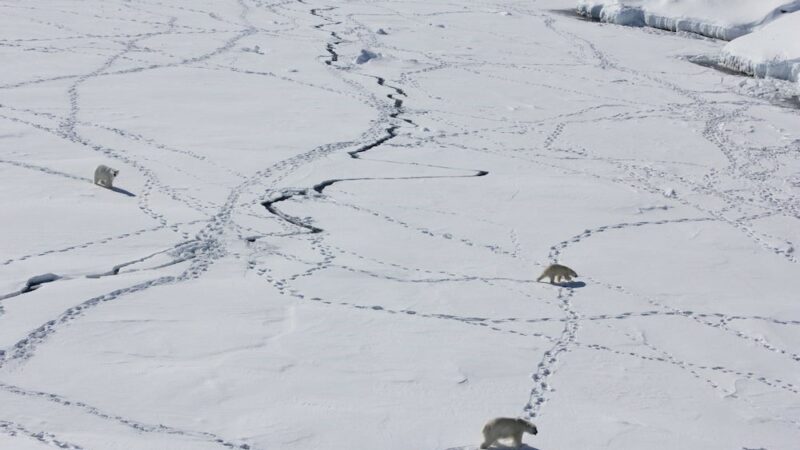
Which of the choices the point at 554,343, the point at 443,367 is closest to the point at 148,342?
the point at 443,367

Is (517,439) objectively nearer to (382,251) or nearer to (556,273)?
(556,273)

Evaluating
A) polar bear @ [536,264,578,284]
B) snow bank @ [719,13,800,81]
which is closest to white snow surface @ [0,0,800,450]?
polar bear @ [536,264,578,284]

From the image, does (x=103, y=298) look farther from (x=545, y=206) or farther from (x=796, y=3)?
(x=796, y=3)

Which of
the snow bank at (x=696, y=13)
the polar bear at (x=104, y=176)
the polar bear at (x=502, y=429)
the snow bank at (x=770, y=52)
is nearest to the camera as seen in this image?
the polar bear at (x=502, y=429)

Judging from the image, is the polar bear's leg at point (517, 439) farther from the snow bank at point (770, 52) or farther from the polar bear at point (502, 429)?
the snow bank at point (770, 52)

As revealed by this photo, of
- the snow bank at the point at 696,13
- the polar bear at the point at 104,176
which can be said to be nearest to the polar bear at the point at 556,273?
the polar bear at the point at 104,176

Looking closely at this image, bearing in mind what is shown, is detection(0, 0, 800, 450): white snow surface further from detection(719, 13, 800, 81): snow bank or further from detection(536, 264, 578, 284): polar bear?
detection(719, 13, 800, 81): snow bank

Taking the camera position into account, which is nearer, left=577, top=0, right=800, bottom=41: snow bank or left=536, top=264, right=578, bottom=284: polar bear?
left=536, top=264, right=578, bottom=284: polar bear
